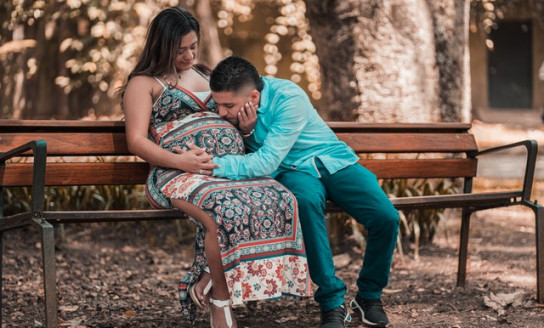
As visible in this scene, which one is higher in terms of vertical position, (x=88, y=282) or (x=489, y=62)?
(x=489, y=62)

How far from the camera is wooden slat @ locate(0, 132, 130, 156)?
147 inches

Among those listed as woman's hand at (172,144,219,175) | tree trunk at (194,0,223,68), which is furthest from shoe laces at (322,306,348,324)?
tree trunk at (194,0,223,68)

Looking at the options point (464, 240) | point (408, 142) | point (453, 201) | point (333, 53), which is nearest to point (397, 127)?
point (408, 142)

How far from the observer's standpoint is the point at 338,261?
18.1 feet

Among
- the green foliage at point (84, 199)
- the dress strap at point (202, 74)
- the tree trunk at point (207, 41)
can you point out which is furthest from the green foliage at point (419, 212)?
the tree trunk at point (207, 41)

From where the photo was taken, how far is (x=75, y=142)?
385 cm

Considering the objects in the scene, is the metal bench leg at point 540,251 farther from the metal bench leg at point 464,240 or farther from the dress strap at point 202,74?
the dress strap at point 202,74

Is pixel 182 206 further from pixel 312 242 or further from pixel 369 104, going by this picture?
pixel 369 104

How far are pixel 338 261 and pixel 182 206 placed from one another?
7.41 feet

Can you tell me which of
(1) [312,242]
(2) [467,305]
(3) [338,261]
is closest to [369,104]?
(3) [338,261]

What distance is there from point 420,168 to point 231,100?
4.95ft

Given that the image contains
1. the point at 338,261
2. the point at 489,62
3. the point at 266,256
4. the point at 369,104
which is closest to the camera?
the point at 266,256

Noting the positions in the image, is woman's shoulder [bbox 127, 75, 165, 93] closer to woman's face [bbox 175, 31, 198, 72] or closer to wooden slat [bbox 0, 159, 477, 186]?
woman's face [bbox 175, 31, 198, 72]

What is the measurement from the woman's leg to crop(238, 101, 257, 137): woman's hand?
1.64 ft
